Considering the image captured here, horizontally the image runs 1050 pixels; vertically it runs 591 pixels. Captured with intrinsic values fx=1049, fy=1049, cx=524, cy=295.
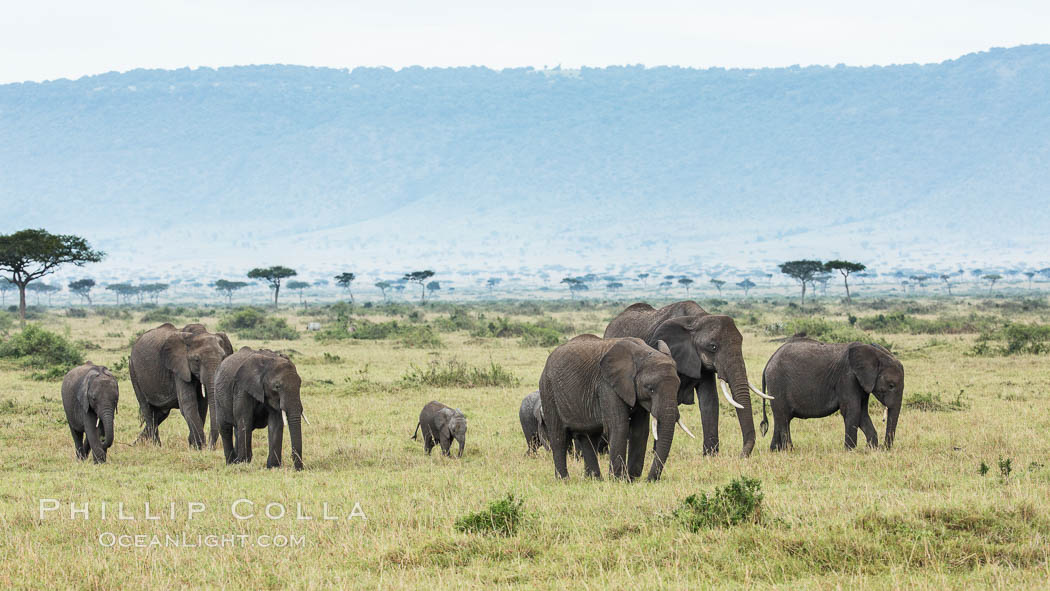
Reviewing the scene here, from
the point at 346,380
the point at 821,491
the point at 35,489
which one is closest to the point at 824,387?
the point at 821,491

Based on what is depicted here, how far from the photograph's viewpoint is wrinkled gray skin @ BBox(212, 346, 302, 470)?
1502 cm

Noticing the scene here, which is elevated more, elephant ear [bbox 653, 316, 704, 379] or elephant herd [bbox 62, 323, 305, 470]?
elephant ear [bbox 653, 316, 704, 379]

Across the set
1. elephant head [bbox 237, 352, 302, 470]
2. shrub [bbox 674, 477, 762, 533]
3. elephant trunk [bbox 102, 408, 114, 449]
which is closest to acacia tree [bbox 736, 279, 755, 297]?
elephant head [bbox 237, 352, 302, 470]

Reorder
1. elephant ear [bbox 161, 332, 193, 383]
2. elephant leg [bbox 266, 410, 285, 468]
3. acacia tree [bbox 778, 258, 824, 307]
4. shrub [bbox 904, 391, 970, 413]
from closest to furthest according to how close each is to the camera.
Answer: elephant leg [bbox 266, 410, 285, 468], elephant ear [bbox 161, 332, 193, 383], shrub [bbox 904, 391, 970, 413], acacia tree [bbox 778, 258, 824, 307]

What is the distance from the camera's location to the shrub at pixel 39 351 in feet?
107

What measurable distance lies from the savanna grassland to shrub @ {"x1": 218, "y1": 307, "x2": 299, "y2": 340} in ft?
87.4

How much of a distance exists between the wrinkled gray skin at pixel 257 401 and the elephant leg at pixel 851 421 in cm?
811

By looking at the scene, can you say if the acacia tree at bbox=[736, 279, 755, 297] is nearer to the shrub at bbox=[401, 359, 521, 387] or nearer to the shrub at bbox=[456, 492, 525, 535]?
the shrub at bbox=[401, 359, 521, 387]

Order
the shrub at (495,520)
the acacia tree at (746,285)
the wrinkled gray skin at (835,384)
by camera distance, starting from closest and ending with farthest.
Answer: the shrub at (495,520) → the wrinkled gray skin at (835,384) → the acacia tree at (746,285)

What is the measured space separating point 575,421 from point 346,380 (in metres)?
14.6

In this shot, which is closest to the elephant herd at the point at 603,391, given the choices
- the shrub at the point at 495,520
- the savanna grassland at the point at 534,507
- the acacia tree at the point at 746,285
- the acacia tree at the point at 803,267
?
the savanna grassland at the point at 534,507

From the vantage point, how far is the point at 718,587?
848 cm

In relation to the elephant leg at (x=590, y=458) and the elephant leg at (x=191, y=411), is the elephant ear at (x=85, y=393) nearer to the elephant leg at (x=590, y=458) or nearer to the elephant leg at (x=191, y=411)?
the elephant leg at (x=191, y=411)

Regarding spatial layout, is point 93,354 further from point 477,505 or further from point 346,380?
point 477,505
